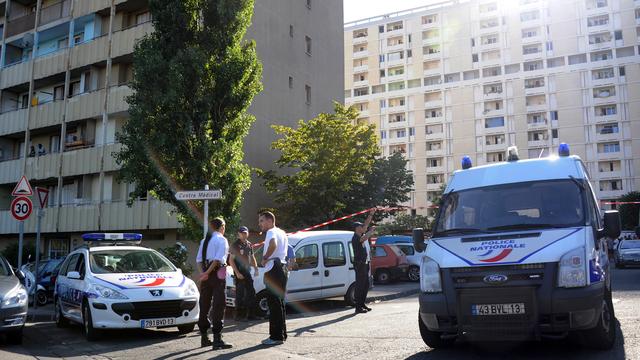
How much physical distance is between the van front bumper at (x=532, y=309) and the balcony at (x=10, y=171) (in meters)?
31.1

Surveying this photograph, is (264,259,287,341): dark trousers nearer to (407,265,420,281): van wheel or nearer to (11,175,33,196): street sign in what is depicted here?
(11,175,33,196): street sign

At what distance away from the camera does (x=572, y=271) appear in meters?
5.59

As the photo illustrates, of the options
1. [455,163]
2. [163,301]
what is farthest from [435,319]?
[455,163]

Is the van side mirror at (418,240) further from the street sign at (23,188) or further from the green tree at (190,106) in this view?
the street sign at (23,188)

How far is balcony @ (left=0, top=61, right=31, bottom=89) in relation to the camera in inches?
1256

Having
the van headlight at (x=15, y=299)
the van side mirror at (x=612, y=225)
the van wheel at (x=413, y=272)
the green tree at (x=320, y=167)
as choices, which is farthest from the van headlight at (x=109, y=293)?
the green tree at (x=320, y=167)

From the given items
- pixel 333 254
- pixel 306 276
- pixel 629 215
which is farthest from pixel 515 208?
pixel 629 215

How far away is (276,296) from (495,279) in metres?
3.19

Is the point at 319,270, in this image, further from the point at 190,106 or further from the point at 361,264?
the point at 190,106

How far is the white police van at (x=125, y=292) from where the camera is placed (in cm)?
873

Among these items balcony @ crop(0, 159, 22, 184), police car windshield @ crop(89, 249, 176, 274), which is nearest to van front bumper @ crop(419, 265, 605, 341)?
police car windshield @ crop(89, 249, 176, 274)

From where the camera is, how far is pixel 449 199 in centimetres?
728

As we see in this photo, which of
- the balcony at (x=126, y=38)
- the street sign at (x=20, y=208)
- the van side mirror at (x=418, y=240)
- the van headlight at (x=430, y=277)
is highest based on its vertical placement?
the balcony at (x=126, y=38)

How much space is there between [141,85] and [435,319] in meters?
10.9
